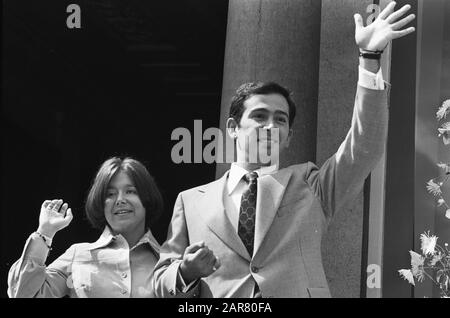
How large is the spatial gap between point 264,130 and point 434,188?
3.30 ft

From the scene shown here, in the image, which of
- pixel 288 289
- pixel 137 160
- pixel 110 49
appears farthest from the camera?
pixel 110 49

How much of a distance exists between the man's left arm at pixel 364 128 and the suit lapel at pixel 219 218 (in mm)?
460

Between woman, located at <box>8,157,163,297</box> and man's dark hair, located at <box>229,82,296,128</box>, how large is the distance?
0.60 m

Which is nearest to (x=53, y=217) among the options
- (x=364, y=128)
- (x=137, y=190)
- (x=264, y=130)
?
(x=137, y=190)

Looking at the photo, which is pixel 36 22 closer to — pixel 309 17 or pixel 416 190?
pixel 309 17

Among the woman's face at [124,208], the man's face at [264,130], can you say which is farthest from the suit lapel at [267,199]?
the woman's face at [124,208]

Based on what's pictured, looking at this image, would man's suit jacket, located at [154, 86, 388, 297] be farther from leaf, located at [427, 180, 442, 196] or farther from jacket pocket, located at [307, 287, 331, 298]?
leaf, located at [427, 180, 442, 196]

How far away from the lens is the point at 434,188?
530 cm

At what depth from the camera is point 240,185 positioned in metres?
4.97

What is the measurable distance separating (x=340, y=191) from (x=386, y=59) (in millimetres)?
1119

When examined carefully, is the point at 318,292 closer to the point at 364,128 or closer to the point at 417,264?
the point at 417,264

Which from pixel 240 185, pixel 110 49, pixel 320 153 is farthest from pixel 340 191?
pixel 110 49

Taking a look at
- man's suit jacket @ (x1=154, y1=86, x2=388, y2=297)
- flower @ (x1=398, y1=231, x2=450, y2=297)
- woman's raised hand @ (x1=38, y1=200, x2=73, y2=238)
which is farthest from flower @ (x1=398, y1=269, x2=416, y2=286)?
woman's raised hand @ (x1=38, y1=200, x2=73, y2=238)
